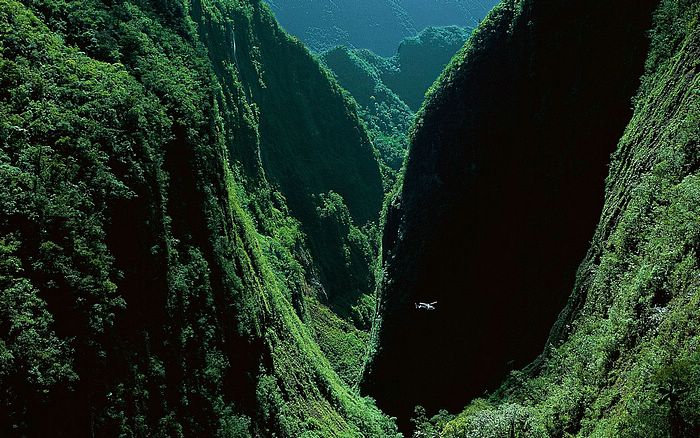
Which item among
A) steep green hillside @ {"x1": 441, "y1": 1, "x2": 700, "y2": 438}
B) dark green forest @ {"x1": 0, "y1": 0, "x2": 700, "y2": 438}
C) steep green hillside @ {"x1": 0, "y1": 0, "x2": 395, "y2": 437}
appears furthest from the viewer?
dark green forest @ {"x1": 0, "y1": 0, "x2": 700, "y2": 438}

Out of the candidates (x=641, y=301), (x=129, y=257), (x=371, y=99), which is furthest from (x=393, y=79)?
(x=641, y=301)

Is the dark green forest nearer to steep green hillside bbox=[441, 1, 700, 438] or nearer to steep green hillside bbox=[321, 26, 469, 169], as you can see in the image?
steep green hillside bbox=[441, 1, 700, 438]

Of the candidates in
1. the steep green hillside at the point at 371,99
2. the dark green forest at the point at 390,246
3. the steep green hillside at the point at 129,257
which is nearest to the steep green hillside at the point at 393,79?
the steep green hillside at the point at 371,99

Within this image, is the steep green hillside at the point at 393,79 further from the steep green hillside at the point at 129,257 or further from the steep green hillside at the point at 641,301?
the steep green hillside at the point at 641,301

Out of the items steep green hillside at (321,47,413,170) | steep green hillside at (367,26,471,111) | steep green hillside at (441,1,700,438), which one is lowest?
steep green hillside at (441,1,700,438)

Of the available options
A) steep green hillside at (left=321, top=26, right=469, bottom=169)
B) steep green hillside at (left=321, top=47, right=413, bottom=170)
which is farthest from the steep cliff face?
steep green hillside at (left=321, top=47, right=413, bottom=170)
